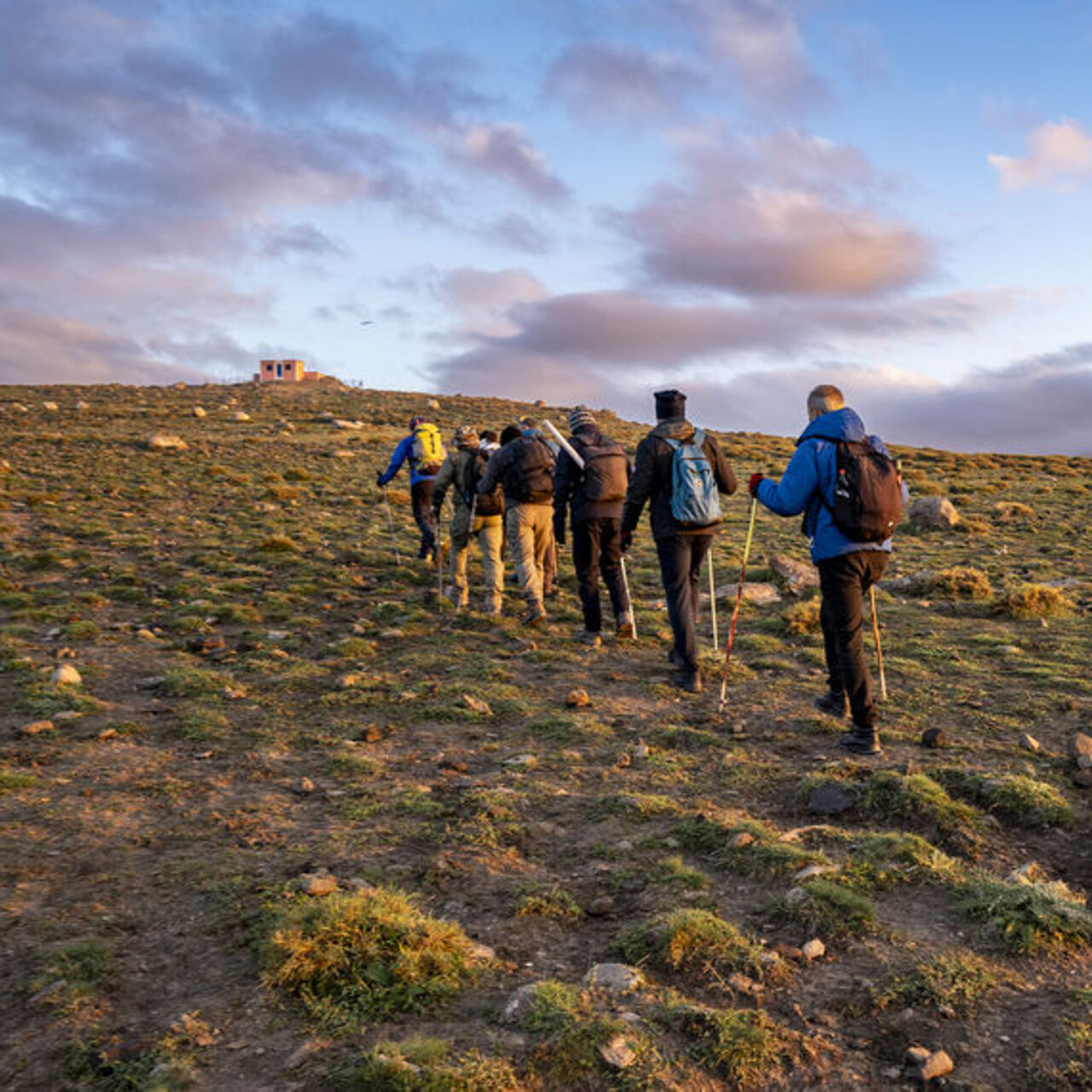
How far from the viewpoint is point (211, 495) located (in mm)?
25641

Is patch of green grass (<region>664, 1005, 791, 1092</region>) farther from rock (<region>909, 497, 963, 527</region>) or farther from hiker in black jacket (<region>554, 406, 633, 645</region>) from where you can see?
rock (<region>909, 497, 963, 527</region>)

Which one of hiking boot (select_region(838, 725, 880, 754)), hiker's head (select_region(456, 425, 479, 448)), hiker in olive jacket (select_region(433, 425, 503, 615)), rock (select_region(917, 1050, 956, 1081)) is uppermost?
hiker's head (select_region(456, 425, 479, 448))

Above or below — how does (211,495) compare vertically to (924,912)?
above

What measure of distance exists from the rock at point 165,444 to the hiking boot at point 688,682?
31.8 metres

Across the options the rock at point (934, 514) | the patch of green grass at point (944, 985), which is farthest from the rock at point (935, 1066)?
the rock at point (934, 514)

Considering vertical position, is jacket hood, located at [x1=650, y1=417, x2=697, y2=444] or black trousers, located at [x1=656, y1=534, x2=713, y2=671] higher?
jacket hood, located at [x1=650, y1=417, x2=697, y2=444]

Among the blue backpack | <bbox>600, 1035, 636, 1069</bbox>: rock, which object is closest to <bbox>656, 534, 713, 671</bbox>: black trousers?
the blue backpack

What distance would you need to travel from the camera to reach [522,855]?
5.61 meters

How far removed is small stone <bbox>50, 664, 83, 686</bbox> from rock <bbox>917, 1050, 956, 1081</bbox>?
8.92m

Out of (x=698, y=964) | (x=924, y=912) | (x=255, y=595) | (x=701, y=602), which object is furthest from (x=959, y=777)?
(x=255, y=595)

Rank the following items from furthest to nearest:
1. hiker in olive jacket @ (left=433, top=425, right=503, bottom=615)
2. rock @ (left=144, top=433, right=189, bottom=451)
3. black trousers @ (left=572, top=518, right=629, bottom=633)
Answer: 1. rock @ (left=144, top=433, right=189, bottom=451)
2. hiker in olive jacket @ (left=433, top=425, right=503, bottom=615)
3. black trousers @ (left=572, top=518, right=629, bottom=633)

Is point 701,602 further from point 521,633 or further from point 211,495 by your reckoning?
point 211,495

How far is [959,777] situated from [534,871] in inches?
141

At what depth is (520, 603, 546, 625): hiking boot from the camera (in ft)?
41.0
